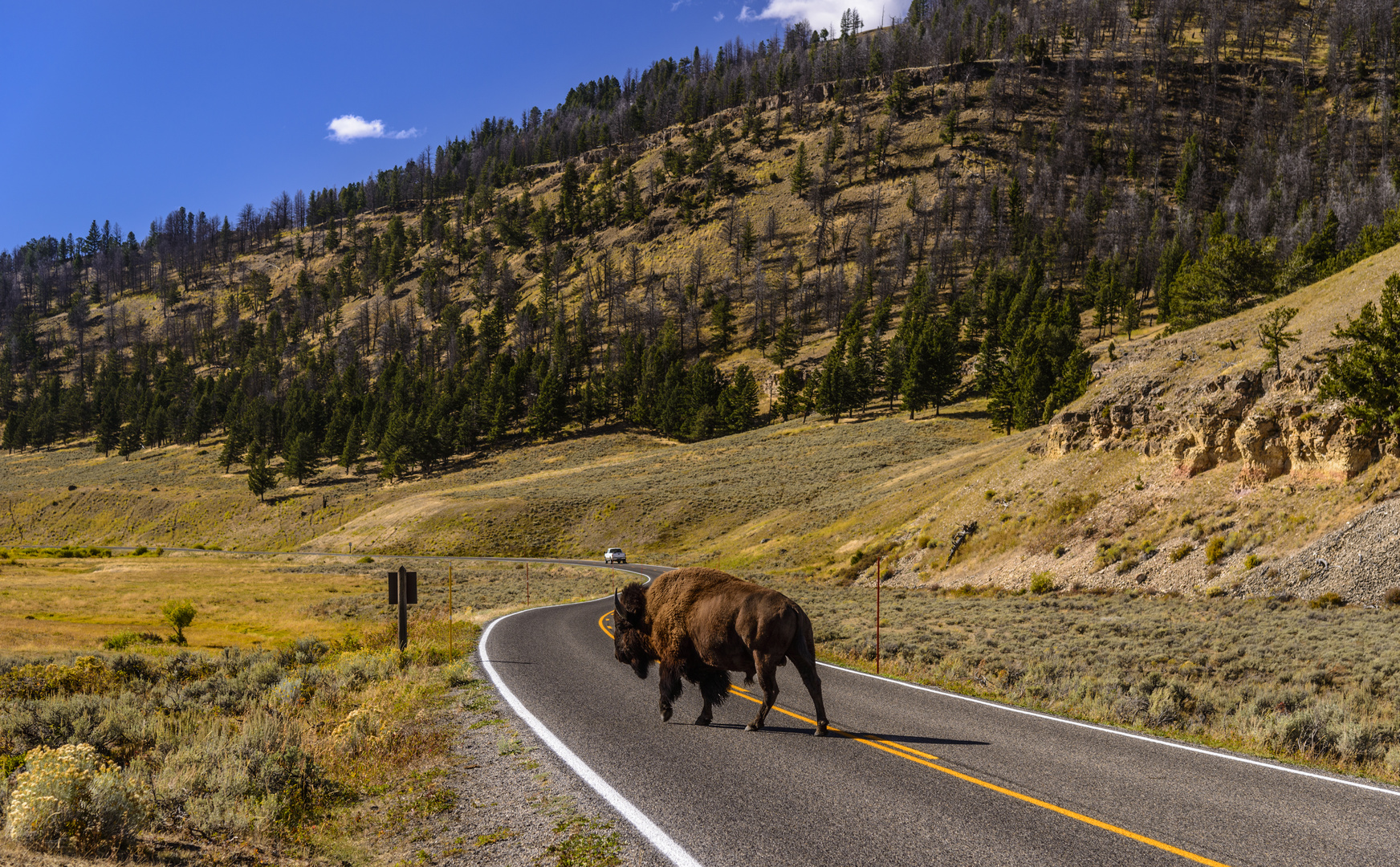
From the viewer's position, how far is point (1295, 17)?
190250 mm

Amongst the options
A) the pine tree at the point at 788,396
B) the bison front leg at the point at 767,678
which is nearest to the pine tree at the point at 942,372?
the pine tree at the point at 788,396

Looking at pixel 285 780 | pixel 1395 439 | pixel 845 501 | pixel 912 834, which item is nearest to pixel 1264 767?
pixel 912 834

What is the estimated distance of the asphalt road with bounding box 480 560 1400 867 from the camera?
4.94m

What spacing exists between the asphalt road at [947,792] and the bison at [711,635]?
54 centimetres

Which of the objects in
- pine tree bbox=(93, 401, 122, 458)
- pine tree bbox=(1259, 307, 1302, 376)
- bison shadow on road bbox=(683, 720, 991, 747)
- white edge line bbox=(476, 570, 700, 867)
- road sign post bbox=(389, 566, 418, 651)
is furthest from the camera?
pine tree bbox=(93, 401, 122, 458)

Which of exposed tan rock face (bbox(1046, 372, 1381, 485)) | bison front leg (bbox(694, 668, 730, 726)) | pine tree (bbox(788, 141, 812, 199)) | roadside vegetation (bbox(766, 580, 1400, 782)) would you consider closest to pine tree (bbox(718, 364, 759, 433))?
exposed tan rock face (bbox(1046, 372, 1381, 485))

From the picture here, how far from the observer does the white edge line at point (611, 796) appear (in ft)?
16.0

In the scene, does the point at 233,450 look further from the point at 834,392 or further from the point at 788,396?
the point at 834,392

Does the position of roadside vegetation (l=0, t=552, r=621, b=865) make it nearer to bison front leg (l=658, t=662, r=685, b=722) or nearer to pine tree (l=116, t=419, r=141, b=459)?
bison front leg (l=658, t=662, r=685, b=722)

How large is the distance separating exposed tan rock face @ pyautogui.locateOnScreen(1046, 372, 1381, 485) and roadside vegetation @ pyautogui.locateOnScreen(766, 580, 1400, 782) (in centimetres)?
690

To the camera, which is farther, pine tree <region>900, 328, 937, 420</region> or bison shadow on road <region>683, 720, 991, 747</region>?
pine tree <region>900, 328, 937, 420</region>

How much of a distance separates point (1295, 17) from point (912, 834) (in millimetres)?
267635

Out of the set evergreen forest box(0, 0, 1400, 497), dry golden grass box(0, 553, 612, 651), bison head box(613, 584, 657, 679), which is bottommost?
dry golden grass box(0, 553, 612, 651)

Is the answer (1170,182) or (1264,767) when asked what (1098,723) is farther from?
(1170,182)
